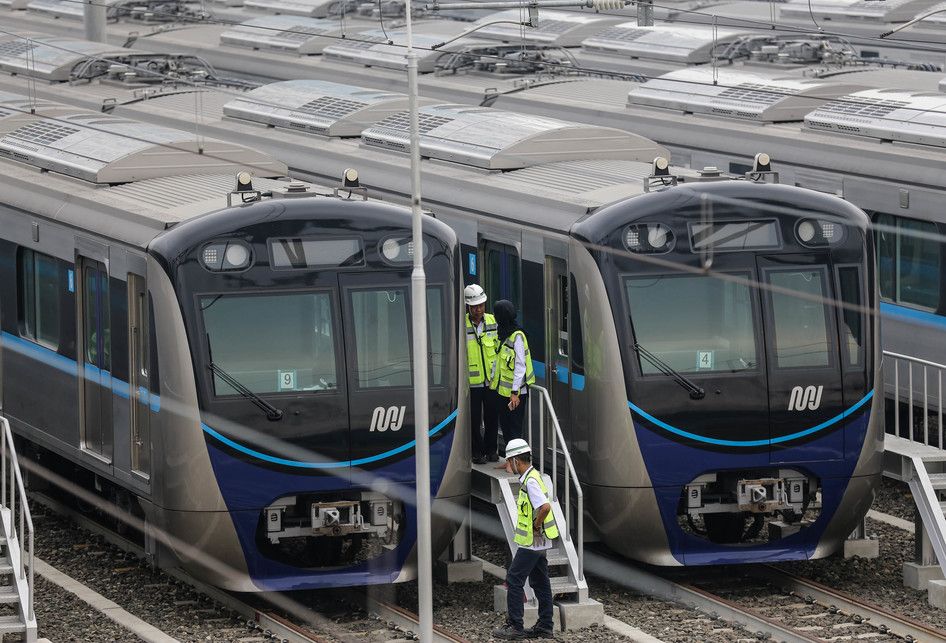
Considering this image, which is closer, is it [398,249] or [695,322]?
[398,249]

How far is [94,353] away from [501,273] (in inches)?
131

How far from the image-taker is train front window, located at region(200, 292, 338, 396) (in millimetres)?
13406

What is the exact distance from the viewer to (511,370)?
1458cm

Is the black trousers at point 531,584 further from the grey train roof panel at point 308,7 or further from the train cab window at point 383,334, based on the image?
the grey train roof panel at point 308,7

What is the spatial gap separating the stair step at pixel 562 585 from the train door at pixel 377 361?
1.35 m

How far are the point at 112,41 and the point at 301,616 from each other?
1911 centimetres

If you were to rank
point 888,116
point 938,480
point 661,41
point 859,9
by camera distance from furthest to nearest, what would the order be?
point 859,9, point 661,41, point 888,116, point 938,480

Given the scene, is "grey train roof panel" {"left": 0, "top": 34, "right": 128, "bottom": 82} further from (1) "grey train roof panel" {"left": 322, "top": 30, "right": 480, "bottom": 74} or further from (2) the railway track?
(2) the railway track

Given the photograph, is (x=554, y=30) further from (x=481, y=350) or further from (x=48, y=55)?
(x=481, y=350)

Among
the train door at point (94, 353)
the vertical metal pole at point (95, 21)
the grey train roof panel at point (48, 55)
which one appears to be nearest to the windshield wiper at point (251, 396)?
the train door at point (94, 353)

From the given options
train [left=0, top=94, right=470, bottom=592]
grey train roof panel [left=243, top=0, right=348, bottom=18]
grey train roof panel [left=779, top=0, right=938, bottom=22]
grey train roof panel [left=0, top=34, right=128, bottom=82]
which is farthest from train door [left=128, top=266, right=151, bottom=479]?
grey train roof panel [left=243, top=0, right=348, bottom=18]

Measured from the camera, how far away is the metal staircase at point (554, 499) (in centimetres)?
1401

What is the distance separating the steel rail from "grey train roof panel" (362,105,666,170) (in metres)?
4.02

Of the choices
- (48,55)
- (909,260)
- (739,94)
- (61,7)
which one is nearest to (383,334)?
(909,260)
